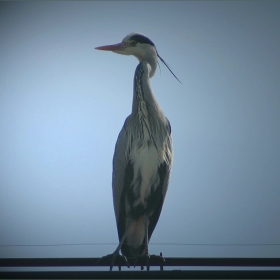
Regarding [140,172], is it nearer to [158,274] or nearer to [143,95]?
[143,95]

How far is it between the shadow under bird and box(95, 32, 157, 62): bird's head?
38 centimetres

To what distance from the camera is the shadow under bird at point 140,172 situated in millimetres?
3191

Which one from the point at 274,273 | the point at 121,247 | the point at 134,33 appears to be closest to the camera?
the point at 274,273

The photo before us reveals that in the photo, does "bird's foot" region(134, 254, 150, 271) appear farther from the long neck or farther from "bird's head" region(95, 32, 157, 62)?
"bird's head" region(95, 32, 157, 62)

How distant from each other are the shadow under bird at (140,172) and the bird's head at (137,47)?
15.1 inches

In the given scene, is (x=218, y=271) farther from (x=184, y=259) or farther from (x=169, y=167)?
(x=169, y=167)

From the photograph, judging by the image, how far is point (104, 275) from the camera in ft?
5.97

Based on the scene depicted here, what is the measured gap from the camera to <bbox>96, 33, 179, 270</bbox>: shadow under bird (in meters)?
3.19

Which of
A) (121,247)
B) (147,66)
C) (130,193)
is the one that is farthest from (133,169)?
(147,66)

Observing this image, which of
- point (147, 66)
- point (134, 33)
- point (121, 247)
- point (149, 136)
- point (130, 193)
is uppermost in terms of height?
point (134, 33)

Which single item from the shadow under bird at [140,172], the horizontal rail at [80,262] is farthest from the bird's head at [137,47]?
the horizontal rail at [80,262]

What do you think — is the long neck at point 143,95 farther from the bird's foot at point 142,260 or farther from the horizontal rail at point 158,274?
the horizontal rail at point 158,274

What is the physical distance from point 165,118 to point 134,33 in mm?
740

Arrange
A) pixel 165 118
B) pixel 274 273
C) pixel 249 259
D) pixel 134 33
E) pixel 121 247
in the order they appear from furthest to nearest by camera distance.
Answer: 1. pixel 134 33
2. pixel 165 118
3. pixel 121 247
4. pixel 249 259
5. pixel 274 273
